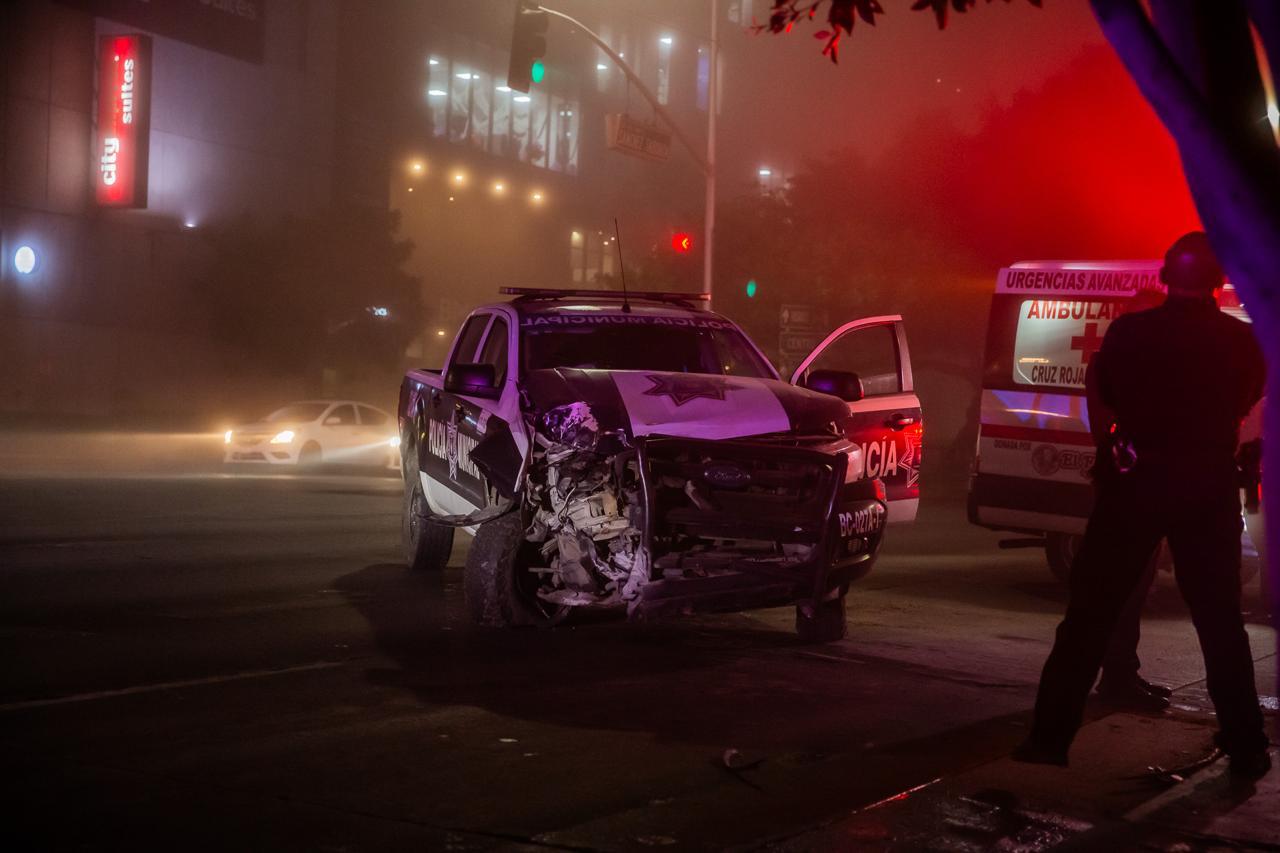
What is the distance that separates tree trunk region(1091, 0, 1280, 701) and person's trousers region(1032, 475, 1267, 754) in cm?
201

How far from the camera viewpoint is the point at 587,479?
753 centimetres

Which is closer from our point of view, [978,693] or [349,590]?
[978,693]

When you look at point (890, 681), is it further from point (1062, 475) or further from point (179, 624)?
point (1062, 475)

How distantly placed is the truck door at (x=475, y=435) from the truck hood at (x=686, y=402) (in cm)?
30

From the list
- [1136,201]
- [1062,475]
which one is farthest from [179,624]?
[1136,201]

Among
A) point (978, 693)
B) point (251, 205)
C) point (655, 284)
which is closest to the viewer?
point (978, 693)

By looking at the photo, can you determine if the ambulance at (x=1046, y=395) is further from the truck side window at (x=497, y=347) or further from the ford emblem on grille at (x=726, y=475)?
the ford emblem on grille at (x=726, y=475)

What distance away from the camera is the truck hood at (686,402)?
7.71 meters

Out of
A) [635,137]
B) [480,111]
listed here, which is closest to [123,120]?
[635,137]

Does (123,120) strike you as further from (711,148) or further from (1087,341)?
(1087,341)

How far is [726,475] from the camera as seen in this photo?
7.36 m

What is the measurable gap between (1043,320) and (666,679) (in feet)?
19.5

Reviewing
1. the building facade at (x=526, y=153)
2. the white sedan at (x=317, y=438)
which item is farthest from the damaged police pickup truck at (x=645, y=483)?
the building facade at (x=526, y=153)

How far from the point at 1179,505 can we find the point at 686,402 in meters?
3.12
